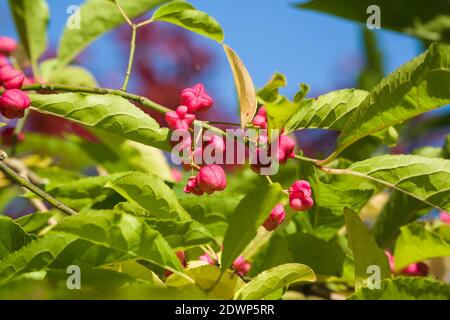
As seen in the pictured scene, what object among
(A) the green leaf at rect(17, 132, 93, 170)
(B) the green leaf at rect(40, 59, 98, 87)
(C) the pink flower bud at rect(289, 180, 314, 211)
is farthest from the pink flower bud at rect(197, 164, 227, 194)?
(A) the green leaf at rect(17, 132, 93, 170)

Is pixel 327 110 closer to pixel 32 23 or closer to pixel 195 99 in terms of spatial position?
pixel 195 99

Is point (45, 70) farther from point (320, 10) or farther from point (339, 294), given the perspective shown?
point (320, 10)

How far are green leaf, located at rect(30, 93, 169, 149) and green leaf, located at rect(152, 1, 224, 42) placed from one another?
21 cm

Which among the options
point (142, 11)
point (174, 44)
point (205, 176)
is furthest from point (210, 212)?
point (174, 44)

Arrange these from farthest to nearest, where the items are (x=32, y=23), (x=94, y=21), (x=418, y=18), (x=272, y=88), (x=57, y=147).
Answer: (x=57, y=147) → (x=32, y=23) → (x=94, y=21) → (x=272, y=88) → (x=418, y=18)

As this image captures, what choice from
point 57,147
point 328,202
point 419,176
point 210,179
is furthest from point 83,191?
point 57,147

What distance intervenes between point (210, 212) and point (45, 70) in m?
0.81

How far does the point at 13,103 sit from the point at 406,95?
54cm

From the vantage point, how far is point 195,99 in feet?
3.22

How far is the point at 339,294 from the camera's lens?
4.07ft

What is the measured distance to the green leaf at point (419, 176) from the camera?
857mm

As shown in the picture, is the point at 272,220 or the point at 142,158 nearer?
the point at 272,220
